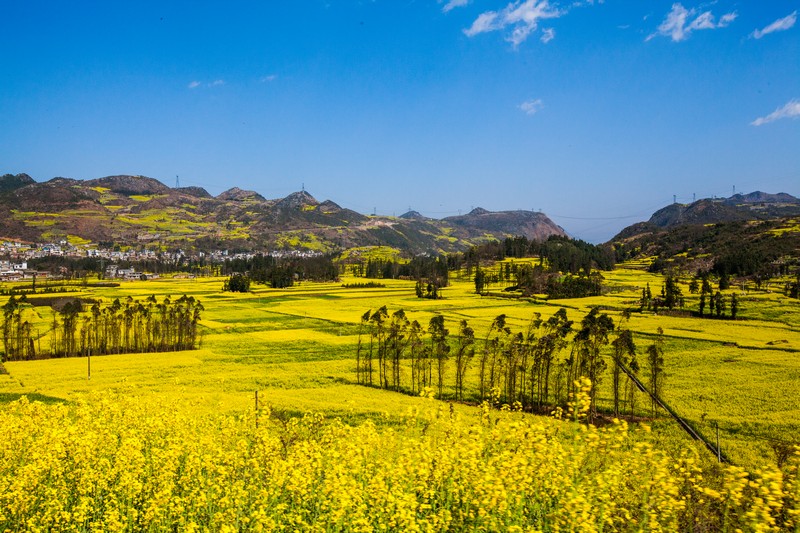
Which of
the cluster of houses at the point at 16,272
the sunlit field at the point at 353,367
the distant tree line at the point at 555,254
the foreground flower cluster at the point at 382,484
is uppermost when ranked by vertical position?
the distant tree line at the point at 555,254

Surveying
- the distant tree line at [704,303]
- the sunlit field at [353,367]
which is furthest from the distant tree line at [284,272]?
the distant tree line at [704,303]

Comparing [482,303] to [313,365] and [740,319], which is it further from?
[313,365]

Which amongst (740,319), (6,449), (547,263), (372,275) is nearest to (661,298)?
(740,319)

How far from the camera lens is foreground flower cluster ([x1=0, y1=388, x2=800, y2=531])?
8.48 m

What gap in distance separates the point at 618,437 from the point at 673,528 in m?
1.79

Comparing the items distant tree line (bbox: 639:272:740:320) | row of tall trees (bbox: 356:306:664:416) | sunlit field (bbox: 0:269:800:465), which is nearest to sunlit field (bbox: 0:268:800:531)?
sunlit field (bbox: 0:269:800:465)

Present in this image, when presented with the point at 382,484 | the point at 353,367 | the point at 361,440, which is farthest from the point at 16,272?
the point at 382,484

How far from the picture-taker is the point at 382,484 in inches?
387

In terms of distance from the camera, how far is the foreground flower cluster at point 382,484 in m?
8.48

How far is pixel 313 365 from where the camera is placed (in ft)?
163

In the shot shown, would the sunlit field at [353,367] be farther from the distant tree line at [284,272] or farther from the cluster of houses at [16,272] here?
the cluster of houses at [16,272]

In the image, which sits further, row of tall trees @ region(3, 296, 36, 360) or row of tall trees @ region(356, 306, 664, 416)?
row of tall trees @ region(3, 296, 36, 360)

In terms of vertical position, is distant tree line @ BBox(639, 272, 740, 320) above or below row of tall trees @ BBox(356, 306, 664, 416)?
above

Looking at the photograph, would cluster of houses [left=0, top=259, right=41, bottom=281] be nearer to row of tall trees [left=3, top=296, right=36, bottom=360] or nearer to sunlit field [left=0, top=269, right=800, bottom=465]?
sunlit field [left=0, top=269, right=800, bottom=465]
